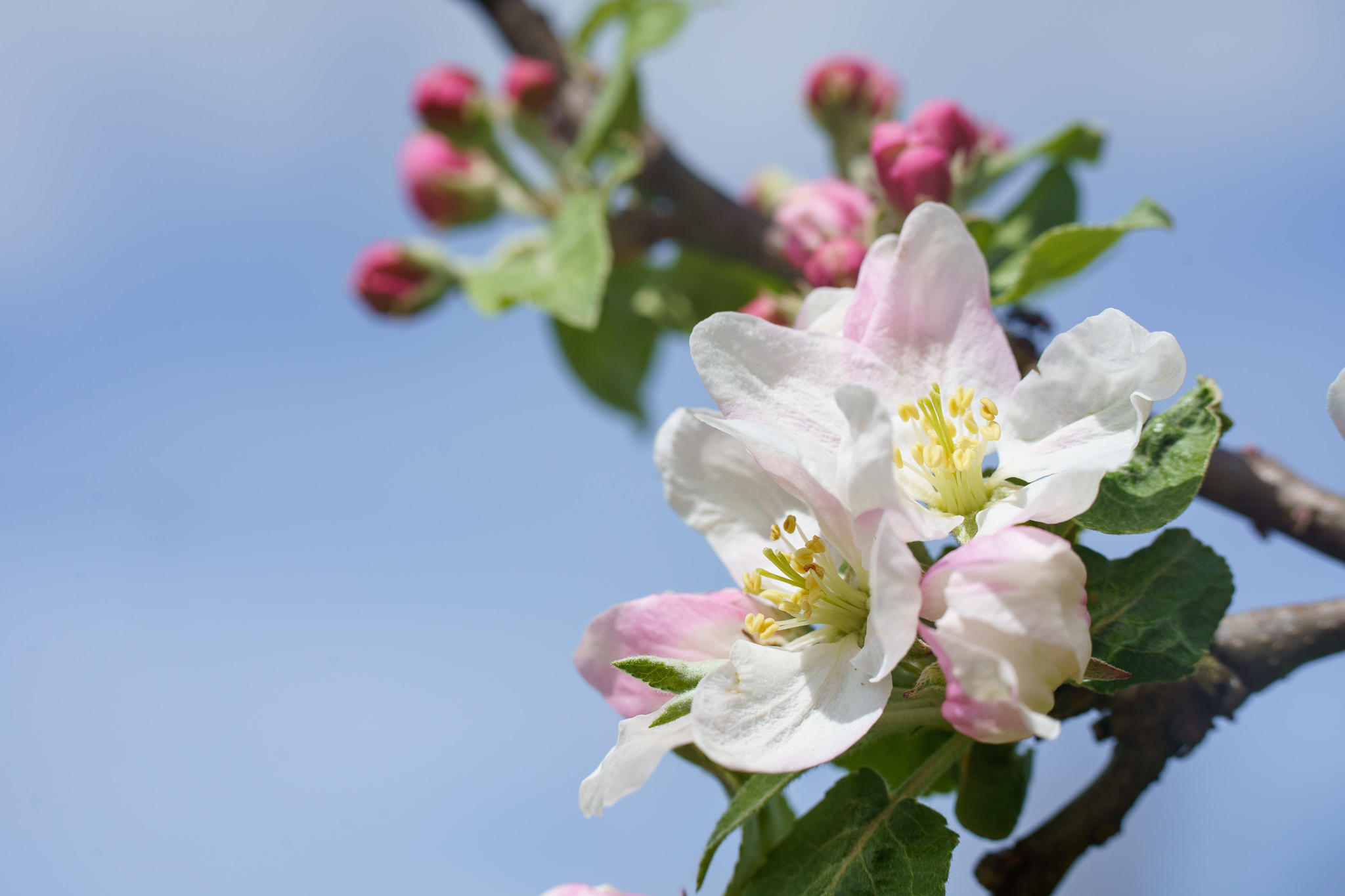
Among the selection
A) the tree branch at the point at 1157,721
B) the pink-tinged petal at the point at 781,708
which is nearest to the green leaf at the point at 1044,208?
the tree branch at the point at 1157,721

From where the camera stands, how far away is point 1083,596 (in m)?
0.78

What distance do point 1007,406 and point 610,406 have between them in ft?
5.11

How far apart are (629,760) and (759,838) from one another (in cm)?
26

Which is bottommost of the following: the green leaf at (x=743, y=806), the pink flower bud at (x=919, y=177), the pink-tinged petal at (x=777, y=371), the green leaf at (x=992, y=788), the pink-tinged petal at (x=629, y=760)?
the green leaf at (x=992, y=788)

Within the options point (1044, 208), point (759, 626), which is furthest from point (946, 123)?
point (759, 626)

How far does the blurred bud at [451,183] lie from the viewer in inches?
95.7

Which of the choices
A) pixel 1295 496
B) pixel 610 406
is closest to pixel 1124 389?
pixel 1295 496

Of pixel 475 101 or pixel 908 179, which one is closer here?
pixel 908 179

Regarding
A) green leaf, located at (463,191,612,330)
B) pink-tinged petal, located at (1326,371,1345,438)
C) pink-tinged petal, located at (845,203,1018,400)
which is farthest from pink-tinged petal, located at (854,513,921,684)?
green leaf, located at (463,191,612,330)

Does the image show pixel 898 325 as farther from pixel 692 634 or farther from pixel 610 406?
pixel 610 406

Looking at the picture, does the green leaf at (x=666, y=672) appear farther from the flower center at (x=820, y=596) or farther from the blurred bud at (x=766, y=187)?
the blurred bud at (x=766, y=187)

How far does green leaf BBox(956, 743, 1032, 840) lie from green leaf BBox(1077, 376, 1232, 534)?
0.34 m

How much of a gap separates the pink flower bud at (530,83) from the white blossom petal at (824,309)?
1.43 m

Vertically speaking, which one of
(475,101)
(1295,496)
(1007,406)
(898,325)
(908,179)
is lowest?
(1295,496)
